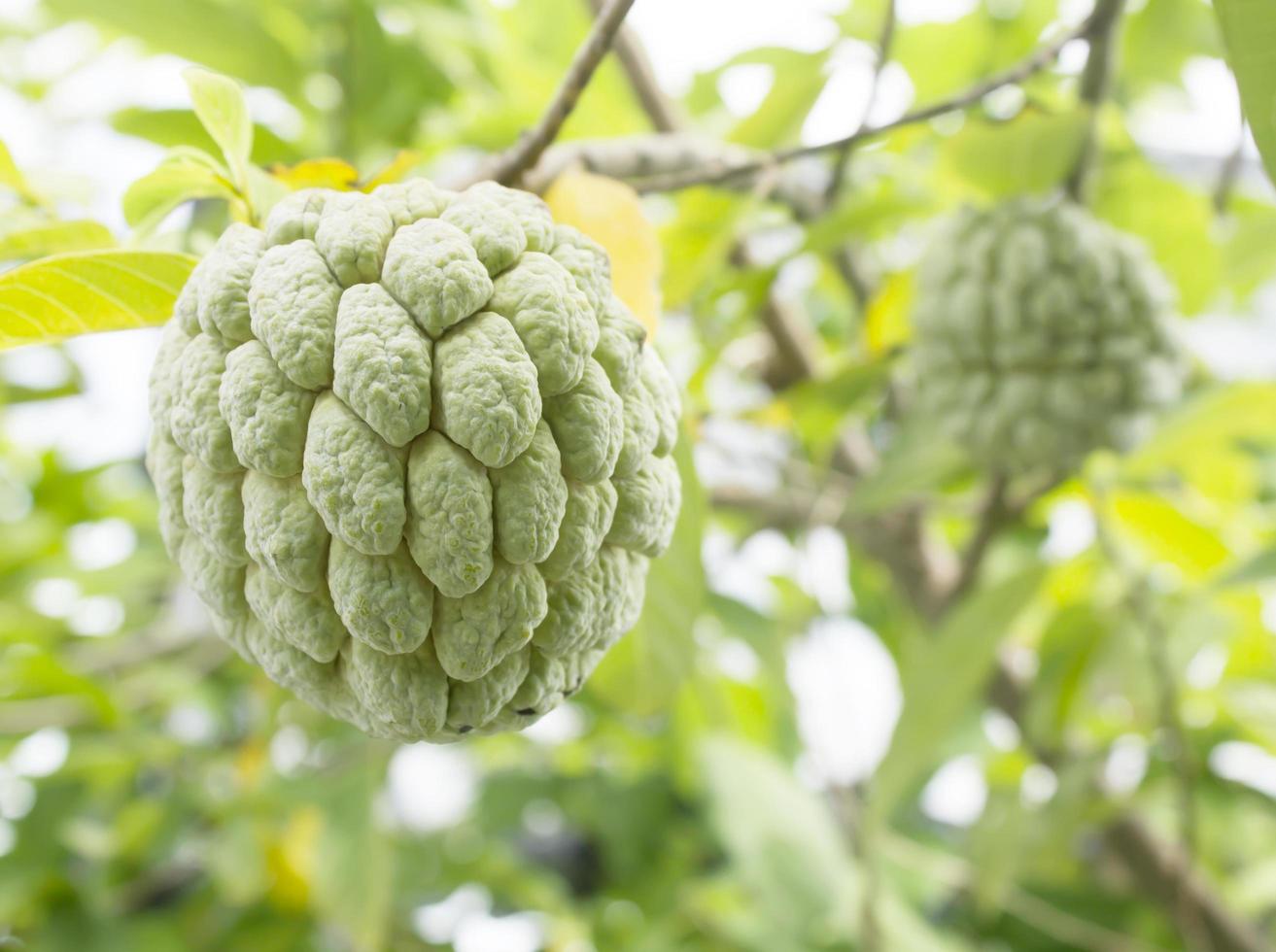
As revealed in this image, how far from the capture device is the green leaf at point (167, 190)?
0.76m

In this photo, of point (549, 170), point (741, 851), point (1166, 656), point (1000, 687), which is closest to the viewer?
point (549, 170)

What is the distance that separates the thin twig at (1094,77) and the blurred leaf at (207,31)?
1.06 m

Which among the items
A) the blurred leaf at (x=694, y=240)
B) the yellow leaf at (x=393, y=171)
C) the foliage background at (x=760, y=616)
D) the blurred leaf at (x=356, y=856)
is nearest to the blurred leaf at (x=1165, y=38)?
the foliage background at (x=760, y=616)

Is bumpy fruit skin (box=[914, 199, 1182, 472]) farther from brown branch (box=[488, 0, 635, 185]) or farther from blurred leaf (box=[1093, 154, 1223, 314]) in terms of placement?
brown branch (box=[488, 0, 635, 185])

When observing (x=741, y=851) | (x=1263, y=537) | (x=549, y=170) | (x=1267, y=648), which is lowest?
(x=1267, y=648)

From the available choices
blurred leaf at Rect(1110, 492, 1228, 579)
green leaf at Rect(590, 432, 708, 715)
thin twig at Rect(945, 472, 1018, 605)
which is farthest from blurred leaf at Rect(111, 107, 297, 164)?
blurred leaf at Rect(1110, 492, 1228, 579)

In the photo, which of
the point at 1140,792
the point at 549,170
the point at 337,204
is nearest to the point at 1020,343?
the point at 549,170

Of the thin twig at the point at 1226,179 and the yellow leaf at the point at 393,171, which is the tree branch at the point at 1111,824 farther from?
the yellow leaf at the point at 393,171

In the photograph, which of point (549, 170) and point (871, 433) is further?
point (871, 433)

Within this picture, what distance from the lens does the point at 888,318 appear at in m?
1.70

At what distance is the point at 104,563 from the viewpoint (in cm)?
227

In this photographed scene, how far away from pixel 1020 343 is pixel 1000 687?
0.88 meters

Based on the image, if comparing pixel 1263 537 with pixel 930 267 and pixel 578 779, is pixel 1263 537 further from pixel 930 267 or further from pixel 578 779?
pixel 578 779

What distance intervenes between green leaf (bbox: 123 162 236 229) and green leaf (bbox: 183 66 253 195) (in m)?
0.02
